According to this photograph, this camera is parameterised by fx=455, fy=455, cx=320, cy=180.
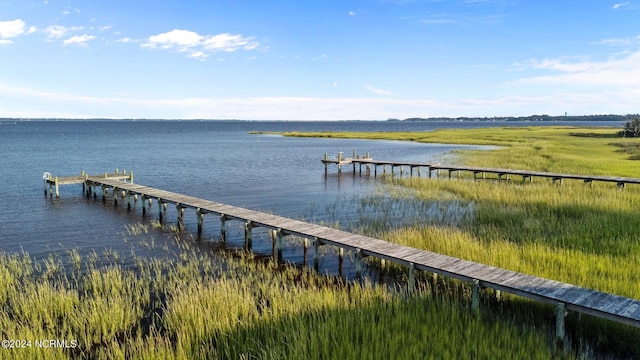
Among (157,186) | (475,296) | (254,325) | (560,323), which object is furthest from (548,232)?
(157,186)

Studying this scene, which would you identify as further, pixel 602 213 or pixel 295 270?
pixel 602 213

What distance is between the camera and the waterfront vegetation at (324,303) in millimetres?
8758

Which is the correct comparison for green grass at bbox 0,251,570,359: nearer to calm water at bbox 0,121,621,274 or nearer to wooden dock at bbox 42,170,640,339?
wooden dock at bbox 42,170,640,339

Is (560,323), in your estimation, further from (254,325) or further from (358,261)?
(254,325)

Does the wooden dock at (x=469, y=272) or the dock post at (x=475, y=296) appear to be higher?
the wooden dock at (x=469, y=272)

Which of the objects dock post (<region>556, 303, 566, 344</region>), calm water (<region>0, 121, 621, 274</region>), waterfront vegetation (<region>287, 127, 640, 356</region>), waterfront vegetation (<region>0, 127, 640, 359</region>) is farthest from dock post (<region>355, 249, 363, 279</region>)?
dock post (<region>556, 303, 566, 344</region>)

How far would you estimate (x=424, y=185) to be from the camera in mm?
33344

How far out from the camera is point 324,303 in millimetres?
10500

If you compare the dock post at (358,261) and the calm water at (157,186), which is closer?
the dock post at (358,261)

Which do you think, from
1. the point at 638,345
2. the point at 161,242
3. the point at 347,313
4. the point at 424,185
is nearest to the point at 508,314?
the point at 638,345

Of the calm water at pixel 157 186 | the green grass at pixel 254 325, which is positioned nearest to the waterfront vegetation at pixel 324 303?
the green grass at pixel 254 325

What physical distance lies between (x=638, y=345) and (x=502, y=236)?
7.34m

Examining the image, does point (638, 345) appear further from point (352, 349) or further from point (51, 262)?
point (51, 262)

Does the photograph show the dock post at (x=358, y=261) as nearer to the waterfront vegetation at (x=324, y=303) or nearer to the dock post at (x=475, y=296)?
the waterfront vegetation at (x=324, y=303)
